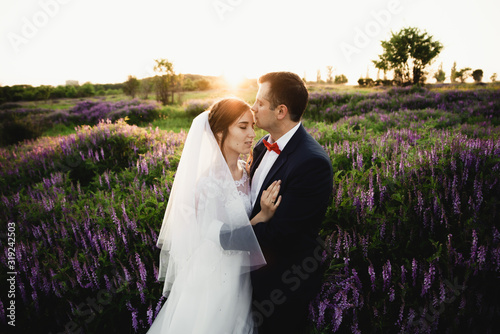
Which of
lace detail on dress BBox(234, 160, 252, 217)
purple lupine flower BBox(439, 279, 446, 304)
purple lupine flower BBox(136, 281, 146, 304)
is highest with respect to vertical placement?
lace detail on dress BBox(234, 160, 252, 217)

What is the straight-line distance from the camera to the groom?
238 cm

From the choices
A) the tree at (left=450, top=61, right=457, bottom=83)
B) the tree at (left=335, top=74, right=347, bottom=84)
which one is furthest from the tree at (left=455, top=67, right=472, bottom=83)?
the tree at (left=335, top=74, right=347, bottom=84)

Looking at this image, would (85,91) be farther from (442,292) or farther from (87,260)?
(442,292)

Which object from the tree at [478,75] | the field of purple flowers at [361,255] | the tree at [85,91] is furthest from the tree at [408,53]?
the tree at [85,91]

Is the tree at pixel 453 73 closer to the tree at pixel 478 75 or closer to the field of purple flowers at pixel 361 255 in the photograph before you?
the tree at pixel 478 75

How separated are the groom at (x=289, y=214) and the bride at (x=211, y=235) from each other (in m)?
0.15

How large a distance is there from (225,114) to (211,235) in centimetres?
143

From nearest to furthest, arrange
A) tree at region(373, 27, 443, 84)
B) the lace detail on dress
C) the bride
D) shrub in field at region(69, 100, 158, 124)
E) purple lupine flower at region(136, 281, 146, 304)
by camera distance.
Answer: the bride < purple lupine flower at region(136, 281, 146, 304) < the lace detail on dress < shrub in field at region(69, 100, 158, 124) < tree at region(373, 27, 443, 84)

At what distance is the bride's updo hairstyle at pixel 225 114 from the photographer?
2986 millimetres

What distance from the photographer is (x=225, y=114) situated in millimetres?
2990

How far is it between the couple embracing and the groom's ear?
11 mm

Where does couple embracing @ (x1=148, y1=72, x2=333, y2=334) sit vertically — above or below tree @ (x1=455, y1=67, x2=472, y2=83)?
below

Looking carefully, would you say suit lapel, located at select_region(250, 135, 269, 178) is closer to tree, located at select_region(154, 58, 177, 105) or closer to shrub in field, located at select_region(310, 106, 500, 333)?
shrub in field, located at select_region(310, 106, 500, 333)

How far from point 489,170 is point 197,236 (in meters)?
4.37
